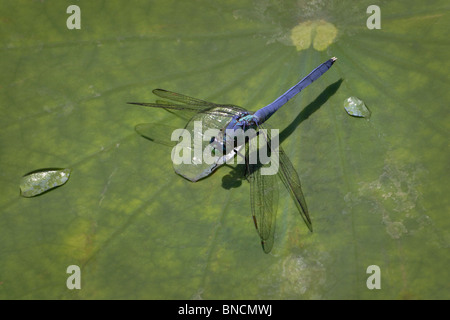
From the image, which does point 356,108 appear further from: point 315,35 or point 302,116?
point 315,35

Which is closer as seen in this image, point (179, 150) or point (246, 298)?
point (246, 298)

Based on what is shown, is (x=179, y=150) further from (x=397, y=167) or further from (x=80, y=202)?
(x=397, y=167)

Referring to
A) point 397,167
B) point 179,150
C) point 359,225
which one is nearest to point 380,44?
point 397,167

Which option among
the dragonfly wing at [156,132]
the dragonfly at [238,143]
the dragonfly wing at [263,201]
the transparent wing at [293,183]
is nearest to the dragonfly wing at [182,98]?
the dragonfly at [238,143]

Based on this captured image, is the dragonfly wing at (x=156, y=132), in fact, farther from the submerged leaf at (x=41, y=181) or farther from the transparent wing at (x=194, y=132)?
the submerged leaf at (x=41, y=181)

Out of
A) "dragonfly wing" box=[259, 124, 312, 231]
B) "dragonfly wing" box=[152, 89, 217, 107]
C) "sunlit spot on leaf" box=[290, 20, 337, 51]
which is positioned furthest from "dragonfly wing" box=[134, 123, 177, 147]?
"sunlit spot on leaf" box=[290, 20, 337, 51]

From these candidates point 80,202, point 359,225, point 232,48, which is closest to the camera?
point 359,225

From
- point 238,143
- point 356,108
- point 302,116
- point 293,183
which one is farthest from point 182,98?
point 356,108
